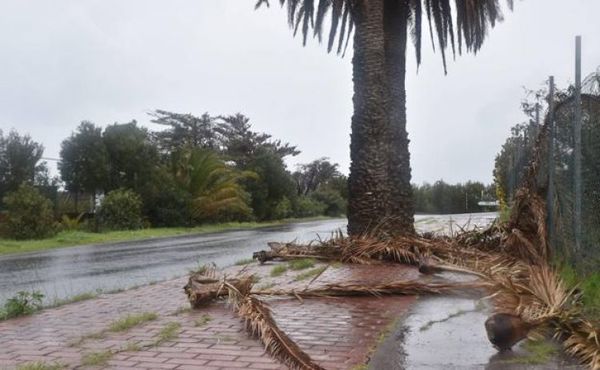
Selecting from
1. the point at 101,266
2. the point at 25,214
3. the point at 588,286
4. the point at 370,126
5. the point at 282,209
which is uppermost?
the point at 370,126

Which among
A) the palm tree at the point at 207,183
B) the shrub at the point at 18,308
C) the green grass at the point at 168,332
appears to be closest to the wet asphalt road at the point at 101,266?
the shrub at the point at 18,308

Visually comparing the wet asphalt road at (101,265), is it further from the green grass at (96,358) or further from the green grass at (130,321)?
the green grass at (96,358)

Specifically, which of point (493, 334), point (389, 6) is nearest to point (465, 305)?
point (493, 334)

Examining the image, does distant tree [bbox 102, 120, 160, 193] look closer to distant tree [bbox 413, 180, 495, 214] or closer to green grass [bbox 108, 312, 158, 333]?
distant tree [bbox 413, 180, 495, 214]

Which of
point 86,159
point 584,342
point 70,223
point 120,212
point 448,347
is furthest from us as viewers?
point 86,159

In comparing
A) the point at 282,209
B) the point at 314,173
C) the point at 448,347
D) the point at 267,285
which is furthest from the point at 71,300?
the point at 314,173

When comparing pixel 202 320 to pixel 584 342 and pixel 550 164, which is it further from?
pixel 550 164

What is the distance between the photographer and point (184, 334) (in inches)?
217

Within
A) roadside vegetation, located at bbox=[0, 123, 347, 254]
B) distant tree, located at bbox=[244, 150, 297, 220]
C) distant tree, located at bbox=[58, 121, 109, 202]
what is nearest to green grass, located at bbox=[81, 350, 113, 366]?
roadside vegetation, located at bbox=[0, 123, 347, 254]

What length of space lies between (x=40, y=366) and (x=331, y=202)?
52355 mm

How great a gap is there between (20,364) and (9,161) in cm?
3187

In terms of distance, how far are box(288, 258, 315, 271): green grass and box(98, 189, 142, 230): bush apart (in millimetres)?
18053

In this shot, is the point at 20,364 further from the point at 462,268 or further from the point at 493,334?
the point at 462,268

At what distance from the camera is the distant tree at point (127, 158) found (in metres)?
31.0
